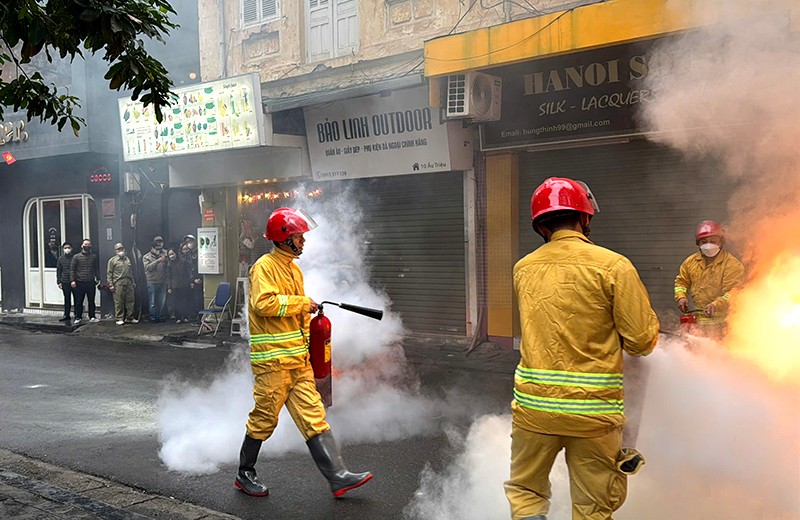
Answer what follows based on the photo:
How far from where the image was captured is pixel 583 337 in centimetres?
290

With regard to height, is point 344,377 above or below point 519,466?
below

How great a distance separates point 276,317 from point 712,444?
8.40 feet

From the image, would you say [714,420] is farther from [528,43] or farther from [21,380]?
[21,380]

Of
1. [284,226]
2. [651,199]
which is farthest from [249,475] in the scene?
[651,199]

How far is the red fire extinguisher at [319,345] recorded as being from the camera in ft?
16.3

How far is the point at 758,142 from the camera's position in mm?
6094

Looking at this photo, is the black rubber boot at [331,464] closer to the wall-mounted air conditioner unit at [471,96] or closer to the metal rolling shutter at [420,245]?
the wall-mounted air conditioner unit at [471,96]

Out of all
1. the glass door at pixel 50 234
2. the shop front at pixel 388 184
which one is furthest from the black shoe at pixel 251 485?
the glass door at pixel 50 234

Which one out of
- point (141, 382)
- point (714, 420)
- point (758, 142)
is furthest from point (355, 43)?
point (714, 420)

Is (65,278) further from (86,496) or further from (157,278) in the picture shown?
(86,496)

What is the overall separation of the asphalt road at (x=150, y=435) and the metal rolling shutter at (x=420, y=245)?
185 centimetres

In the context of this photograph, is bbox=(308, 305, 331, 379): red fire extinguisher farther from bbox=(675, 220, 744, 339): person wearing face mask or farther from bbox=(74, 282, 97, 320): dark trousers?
bbox=(74, 282, 97, 320): dark trousers

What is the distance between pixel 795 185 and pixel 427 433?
361cm

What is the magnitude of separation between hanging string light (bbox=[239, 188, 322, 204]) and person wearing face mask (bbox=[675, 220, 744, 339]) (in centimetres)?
747
